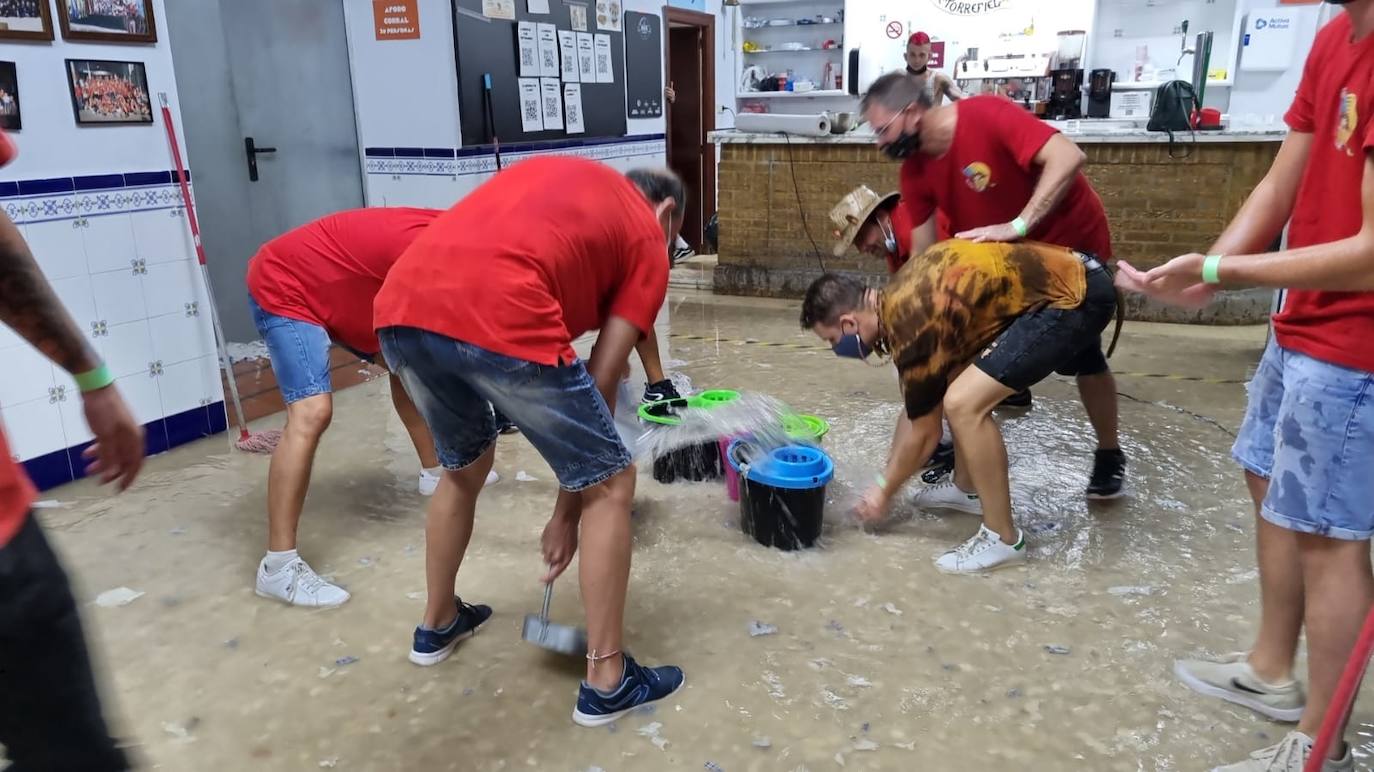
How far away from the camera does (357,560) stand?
7.87 feet

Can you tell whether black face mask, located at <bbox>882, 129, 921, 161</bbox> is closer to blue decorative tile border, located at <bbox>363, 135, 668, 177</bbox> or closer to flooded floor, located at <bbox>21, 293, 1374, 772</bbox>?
flooded floor, located at <bbox>21, 293, 1374, 772</bbox>

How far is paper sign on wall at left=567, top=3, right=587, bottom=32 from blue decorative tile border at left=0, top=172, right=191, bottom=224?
2.88m

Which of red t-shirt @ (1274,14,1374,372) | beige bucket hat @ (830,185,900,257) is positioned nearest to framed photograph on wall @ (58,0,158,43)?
beige bucket hat @ (830,185,900,257)

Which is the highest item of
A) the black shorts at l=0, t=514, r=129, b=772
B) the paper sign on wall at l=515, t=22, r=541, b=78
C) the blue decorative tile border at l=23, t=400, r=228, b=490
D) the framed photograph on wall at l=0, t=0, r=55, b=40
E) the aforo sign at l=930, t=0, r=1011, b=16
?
the aforo sign at l=930, t=0, r=1011, b=16

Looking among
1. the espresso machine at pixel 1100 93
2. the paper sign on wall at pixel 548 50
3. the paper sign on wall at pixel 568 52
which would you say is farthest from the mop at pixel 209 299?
the espresso machine at pixel 1100 93

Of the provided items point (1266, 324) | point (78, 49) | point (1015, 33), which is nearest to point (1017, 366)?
point (78, 49)

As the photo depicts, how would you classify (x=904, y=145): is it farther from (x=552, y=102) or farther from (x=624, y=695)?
(x=552, y=102)

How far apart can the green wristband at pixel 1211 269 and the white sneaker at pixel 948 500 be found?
1.42 meters

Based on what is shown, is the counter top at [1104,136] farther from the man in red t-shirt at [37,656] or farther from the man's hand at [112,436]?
the man in red t-shirt at [37,656]

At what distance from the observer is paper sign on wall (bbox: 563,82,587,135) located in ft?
18.0

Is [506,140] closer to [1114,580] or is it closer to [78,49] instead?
[78,49]

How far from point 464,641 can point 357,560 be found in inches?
21.9

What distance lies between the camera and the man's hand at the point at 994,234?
223 cm

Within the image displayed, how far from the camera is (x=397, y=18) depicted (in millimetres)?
4504
